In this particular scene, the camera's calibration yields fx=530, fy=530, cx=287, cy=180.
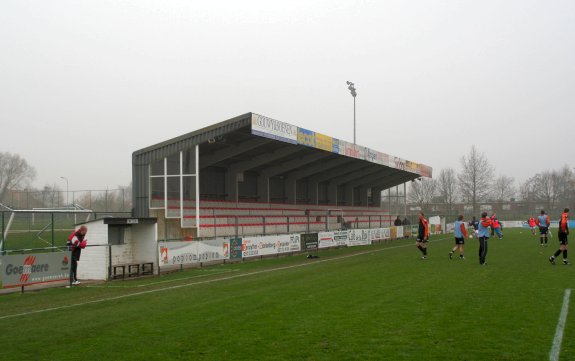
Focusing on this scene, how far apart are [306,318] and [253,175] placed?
103ft

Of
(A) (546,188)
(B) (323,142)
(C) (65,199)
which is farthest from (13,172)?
(A) (546,188)

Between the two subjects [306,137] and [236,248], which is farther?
[306,137]

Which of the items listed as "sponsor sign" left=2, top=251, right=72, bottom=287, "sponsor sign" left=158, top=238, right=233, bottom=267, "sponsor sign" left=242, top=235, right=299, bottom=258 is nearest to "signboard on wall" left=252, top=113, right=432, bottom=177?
"sponsor sign" left=242, top=235, right=299, bottom=258

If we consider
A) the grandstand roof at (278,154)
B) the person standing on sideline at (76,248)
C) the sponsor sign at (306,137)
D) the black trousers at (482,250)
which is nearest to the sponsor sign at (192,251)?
the person standing on sideline at (76,248)

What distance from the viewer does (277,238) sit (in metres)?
27.5

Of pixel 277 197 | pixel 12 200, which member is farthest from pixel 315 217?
pixel 12 200

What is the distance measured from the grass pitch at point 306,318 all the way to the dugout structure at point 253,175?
10698mm

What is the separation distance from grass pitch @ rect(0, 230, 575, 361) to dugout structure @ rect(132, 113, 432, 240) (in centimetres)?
1070

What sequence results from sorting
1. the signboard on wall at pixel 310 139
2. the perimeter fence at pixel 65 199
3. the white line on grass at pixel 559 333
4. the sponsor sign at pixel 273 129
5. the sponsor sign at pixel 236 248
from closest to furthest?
1. the white line on grass at pixel 559 333
2. the sponsor sign at pixel 236 248
3. the sponsor sign at pixel 273 129
4. the signboard on wall at pixel 310 139
5. the perimeter fence at pixel 65 199

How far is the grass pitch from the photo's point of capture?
7.28 meters

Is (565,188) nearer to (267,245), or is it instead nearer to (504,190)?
(504,190)

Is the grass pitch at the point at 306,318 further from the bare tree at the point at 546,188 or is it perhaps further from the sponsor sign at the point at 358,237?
the bare tree at the point at 546,188

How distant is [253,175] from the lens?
40.6m

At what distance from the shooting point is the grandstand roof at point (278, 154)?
26.0m
